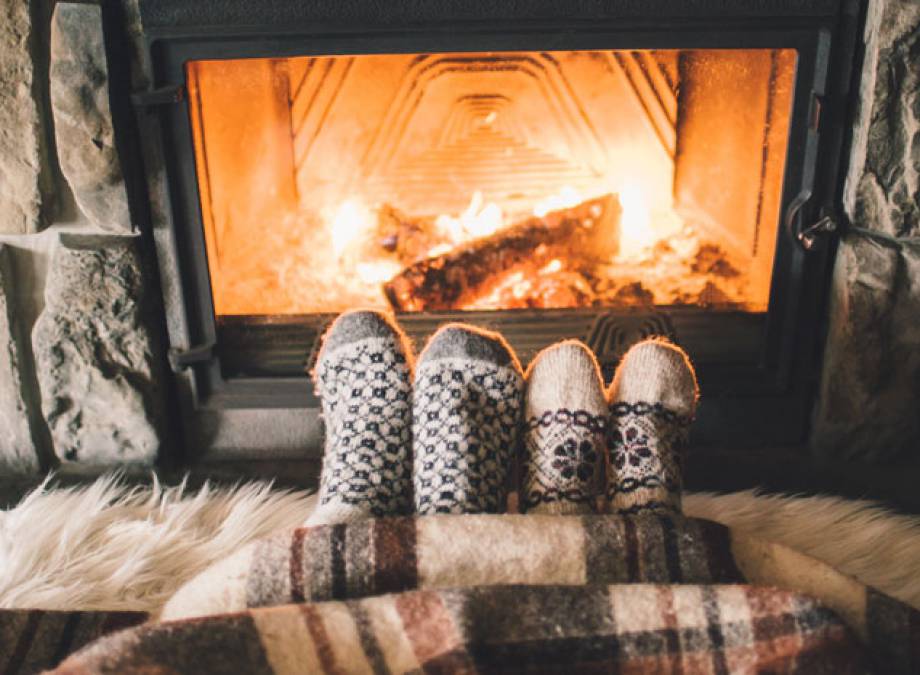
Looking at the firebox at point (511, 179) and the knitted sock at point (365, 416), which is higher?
the firebox at point (511, 179)

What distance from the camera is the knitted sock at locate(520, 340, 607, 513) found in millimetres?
958

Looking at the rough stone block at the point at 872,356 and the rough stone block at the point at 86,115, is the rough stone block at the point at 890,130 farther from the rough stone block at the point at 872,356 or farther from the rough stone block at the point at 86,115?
the rough stone block at the point at 86,115

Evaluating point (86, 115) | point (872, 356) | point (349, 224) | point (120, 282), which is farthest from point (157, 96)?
point (872, 356)

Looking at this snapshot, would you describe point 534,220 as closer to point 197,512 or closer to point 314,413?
point 314,413

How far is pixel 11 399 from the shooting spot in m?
1.14

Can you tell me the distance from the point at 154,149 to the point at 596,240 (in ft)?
2.03

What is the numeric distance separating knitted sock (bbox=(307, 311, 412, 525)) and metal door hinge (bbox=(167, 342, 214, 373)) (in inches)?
6.4

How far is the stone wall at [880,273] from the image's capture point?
0.98 metres

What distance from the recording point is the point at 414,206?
1.27 meters

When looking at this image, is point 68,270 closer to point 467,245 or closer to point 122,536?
point 122,536

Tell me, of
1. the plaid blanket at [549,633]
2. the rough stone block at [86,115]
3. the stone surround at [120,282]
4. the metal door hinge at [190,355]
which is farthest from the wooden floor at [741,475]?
the plaid blanket at [549,633]

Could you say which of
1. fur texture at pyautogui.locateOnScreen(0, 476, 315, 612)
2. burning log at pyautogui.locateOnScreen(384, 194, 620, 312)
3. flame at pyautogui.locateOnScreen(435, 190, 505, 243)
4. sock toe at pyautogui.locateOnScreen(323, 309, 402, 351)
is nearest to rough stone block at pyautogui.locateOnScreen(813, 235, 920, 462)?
burning log at pyautogui.locateOnScreen(384, 194, 620, 312)

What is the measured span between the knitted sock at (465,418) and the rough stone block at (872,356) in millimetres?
437

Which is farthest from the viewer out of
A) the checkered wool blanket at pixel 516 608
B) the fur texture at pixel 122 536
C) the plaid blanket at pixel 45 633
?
the fur texture at pixel 122 536
